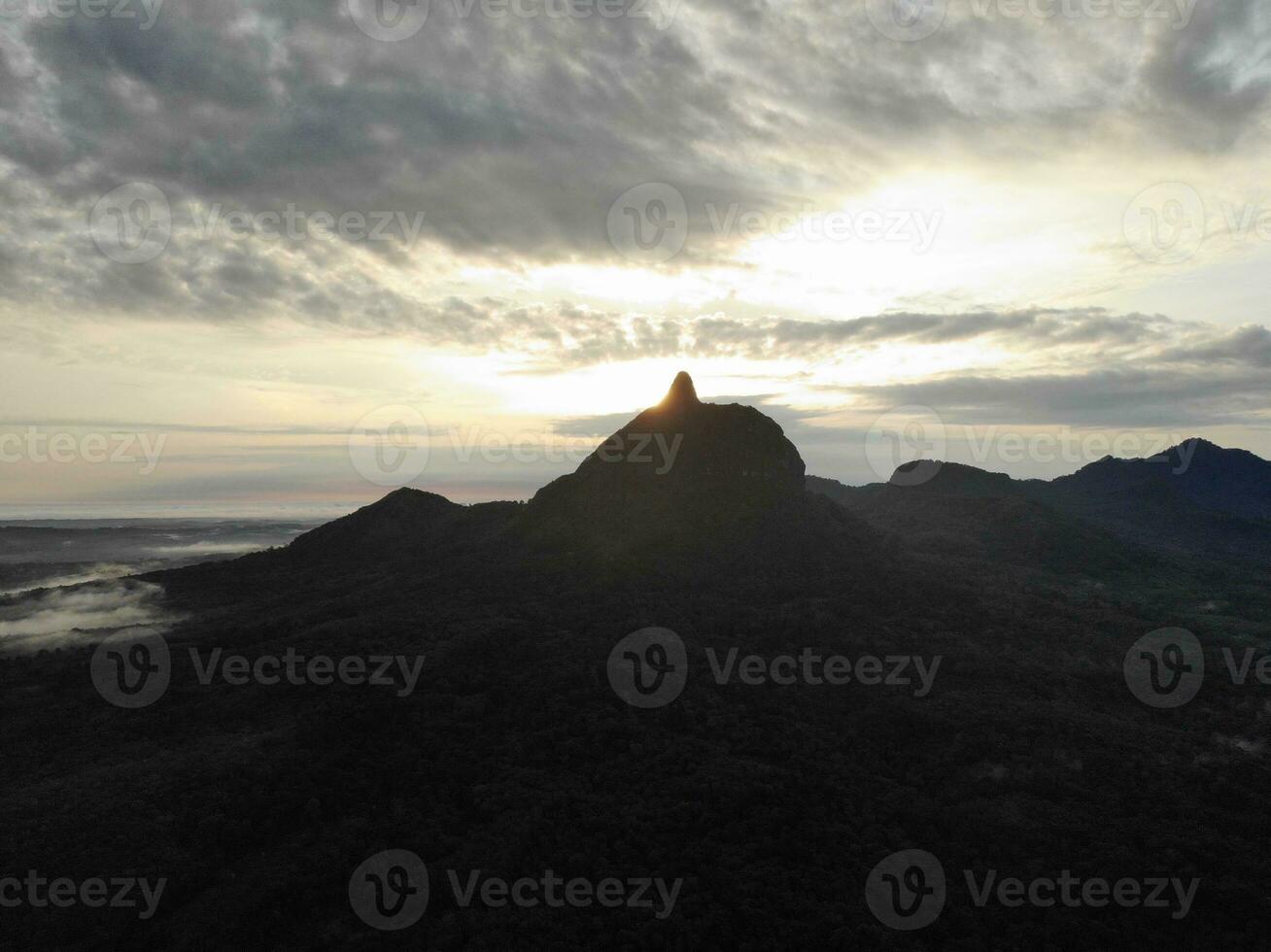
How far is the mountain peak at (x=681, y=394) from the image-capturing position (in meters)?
94.6

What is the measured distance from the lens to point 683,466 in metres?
89.6

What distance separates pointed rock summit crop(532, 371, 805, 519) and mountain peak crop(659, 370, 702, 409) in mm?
140

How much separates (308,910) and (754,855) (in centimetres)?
2263

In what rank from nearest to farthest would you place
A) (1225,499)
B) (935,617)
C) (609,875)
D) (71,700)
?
1. (609,875)
2. (71,700)
3. (935,617)
4. (1225,499)

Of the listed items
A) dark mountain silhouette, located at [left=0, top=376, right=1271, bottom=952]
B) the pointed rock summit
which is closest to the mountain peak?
the pointed rock summit

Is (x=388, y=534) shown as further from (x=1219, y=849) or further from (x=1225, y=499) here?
(x=1225, y=499)

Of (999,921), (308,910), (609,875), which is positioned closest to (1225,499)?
(999,921)

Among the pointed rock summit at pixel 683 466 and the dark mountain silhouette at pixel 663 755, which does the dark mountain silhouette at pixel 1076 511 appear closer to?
the dark mountain silhouette at pixel 663 755

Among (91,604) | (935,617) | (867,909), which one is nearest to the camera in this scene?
(867,909)

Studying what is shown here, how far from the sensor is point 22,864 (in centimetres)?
3228

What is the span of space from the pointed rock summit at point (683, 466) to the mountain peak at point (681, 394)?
0.14m

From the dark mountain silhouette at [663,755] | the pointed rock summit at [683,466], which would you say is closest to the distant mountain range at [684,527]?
the pointed rock summit at [683,466]

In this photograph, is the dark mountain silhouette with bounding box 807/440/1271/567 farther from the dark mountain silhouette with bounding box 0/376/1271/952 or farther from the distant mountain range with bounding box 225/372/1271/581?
the dark mountain silhouette with bounding box 0/376/1271/952

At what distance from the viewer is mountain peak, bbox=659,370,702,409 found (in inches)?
3723
